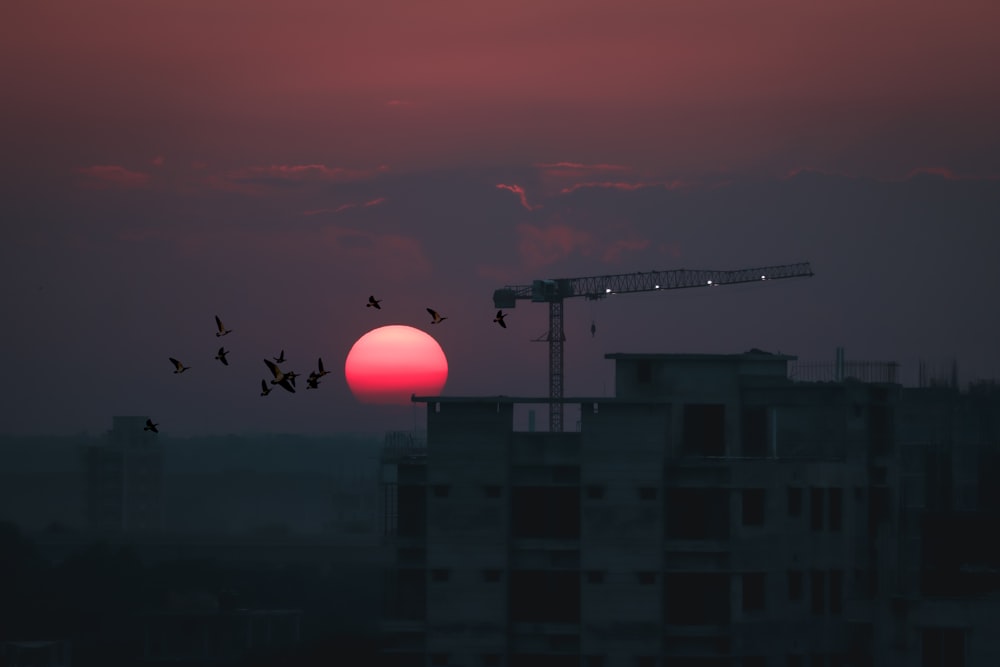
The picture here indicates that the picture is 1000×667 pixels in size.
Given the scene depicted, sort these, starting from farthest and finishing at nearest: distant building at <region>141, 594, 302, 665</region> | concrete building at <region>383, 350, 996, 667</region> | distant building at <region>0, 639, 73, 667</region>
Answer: distant building at <region>141, 594, 302, 665</region>
distant building at <region>0, 639, 73, 667</region>
concrete building at <region>383, 350, 996, 667</region>

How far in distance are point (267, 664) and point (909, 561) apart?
4752cm

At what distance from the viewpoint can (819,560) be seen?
108 metres

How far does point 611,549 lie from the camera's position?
107 m

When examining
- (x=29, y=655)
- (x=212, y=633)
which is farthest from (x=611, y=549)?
(x=212, y=633)

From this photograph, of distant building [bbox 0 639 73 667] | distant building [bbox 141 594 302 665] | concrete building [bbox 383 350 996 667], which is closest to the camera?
concrete building [bbox 383 350 996 667]

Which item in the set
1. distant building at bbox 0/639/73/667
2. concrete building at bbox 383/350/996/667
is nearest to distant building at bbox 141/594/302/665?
distant building at bbox 0/639/73/667

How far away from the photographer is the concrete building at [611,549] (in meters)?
106

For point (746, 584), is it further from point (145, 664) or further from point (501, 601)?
point (145, 664)

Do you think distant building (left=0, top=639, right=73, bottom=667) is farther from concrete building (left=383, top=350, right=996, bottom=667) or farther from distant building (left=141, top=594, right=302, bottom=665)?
concrete building (left=383, top=350, right=996, bottom=667)

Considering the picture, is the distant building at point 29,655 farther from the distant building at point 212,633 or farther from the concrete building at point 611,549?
the concrete building at point 611,549

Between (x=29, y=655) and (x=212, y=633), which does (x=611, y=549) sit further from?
(x=212, y=633)

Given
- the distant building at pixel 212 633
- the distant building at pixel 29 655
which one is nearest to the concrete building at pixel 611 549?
the distant building at pixel 29 655

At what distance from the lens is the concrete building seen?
347 feet

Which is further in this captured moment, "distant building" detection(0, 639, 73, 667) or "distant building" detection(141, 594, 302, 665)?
"distant building" detection(141, 594, 302, 665)
